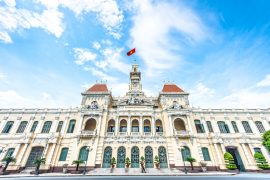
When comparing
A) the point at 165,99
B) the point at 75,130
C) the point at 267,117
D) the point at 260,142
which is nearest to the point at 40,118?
the point at 75,130

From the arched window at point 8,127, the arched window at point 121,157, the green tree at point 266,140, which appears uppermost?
the arched window at point 8,127

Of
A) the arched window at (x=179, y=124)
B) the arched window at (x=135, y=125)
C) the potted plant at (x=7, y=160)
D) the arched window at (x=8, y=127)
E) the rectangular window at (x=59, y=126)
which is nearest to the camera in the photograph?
the potted plant at (x=7, y=160)

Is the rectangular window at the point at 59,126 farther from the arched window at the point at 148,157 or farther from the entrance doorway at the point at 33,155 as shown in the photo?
the arched window at the point at 148,157

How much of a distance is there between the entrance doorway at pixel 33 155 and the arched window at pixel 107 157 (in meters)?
10.8

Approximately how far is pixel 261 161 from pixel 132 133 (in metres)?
20.5

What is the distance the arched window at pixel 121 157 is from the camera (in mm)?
21631

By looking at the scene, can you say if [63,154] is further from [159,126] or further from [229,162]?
[229,162]

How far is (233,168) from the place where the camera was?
63.7 feet

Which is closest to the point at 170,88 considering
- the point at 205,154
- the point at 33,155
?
the point at 205,154

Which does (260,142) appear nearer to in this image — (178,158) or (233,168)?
(233,168)

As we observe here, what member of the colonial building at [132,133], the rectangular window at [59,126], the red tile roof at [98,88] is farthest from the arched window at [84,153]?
the red tile roof at [98,88]

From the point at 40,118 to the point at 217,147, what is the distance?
32654 millimetres

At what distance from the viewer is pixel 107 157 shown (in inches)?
874

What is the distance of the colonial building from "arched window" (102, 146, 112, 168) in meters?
0.06
